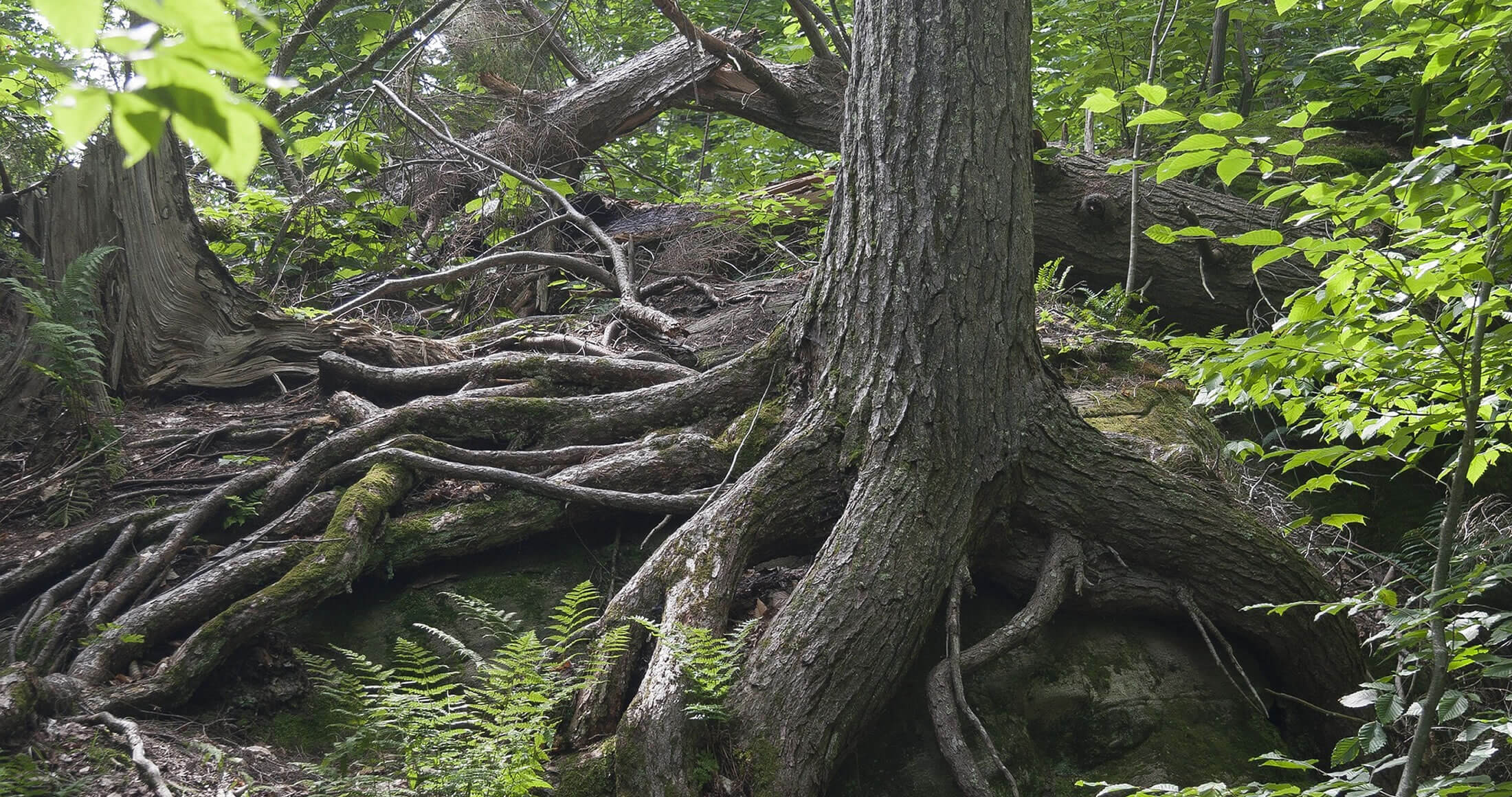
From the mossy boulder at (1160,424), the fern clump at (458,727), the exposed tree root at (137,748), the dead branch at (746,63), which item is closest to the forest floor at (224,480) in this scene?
the exposed tree root at (137,748)

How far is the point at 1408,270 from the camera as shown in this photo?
117 inches

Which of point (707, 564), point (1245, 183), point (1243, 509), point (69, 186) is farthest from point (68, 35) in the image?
point (1245, 183)

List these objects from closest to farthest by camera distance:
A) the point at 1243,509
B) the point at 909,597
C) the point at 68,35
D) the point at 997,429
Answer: the point at 68,35 < the point at 909,597 < the point at 997,429 < the point at 1243,509

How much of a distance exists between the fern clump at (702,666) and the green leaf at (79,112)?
2.38 metres

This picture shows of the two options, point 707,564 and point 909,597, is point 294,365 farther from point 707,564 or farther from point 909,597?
point 909,597

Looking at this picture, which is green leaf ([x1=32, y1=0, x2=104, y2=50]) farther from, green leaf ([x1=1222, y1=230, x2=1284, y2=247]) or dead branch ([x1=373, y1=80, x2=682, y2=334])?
dead branch ([x1=373, y1=80, x2=682, y2=334])

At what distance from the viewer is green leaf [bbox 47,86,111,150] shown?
1.03 meters

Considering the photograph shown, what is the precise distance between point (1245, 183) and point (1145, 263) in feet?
7.10

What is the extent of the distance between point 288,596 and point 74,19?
323 centimetres

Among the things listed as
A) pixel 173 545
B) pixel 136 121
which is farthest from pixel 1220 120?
pixel 173 545

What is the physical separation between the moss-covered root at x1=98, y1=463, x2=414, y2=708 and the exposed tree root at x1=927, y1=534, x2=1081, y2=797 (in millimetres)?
2586

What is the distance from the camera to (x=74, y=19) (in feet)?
3.36

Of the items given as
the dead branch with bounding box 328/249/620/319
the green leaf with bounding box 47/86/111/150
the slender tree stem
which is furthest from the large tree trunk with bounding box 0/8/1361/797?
the green leaf with bounding box 47/86/111/150

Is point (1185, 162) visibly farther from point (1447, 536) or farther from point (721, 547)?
point (721, 547)
